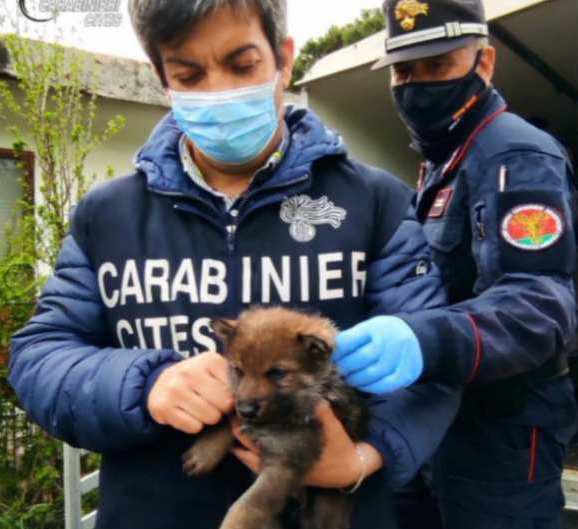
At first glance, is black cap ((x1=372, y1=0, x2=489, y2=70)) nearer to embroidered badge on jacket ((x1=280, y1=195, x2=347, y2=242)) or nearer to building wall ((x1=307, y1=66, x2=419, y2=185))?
embroidered badge on jacket ((x1=280, y1=195, x2=347, y2=242))

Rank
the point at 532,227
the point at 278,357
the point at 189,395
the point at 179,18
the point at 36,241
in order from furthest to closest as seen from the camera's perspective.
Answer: the point at 36,241 → the point at 532,227 → the point at 278,357 → the point at 179,18 → the point at 189,395

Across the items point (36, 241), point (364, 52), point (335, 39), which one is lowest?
point (36, 241)

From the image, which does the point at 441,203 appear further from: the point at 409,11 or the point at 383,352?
the point at 383,352

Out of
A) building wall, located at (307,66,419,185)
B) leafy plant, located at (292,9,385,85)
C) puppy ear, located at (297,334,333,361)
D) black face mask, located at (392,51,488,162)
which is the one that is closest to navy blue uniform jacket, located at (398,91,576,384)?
black face mask, located at (392,51,488,162)

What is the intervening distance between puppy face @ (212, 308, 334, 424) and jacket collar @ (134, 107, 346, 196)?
1.47 feet

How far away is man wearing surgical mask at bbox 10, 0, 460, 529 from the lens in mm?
2084

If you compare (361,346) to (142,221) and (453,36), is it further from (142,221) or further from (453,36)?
(453,36)

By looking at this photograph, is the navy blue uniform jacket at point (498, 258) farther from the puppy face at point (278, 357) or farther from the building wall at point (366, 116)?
the building wall at point (366, 116)

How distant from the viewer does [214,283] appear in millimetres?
2223

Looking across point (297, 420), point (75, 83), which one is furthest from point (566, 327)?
point (75, 83)

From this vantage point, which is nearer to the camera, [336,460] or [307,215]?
[336,460]

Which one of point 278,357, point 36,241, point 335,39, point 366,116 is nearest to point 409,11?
point 278,357

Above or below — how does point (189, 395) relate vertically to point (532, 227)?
below

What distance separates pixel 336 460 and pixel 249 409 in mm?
300
